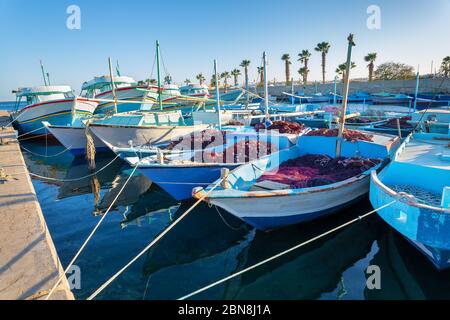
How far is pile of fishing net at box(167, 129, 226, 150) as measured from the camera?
11102mm

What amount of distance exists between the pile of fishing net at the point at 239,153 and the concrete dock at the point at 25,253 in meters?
4.74

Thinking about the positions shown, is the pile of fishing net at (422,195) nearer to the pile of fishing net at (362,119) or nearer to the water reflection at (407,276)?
the water reflection at (407,276)

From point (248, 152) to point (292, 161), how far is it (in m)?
1.52

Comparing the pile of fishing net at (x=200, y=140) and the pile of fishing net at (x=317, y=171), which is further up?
the pile of fishing net at (x=200, y=140)

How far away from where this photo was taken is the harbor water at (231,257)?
5.13 meters

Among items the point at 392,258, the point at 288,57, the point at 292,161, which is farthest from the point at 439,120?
the point at 288,57

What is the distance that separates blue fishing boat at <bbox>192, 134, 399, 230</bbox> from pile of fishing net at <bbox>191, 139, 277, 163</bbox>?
893 mm

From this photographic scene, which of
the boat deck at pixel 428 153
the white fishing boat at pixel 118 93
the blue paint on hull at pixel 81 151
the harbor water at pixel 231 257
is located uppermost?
the white fishing boat at pixel 118 93

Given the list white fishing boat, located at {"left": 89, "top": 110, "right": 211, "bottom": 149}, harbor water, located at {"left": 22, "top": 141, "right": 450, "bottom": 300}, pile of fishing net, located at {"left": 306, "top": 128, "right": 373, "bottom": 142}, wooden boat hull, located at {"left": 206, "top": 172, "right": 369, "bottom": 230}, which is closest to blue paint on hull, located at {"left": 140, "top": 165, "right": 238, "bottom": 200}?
harbor water, located at {"left": 22, "top": 141, "right": 450, "bottom": 300}

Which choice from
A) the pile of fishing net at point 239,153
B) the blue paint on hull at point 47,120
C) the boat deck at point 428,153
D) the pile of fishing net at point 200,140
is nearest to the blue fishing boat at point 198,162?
the pile of fishing net at point 239,153

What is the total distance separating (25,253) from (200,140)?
7540 mm

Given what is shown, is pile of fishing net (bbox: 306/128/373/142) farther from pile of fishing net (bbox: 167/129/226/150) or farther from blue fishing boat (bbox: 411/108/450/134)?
pile of fishing net (bbox: 167/129/226/150)
